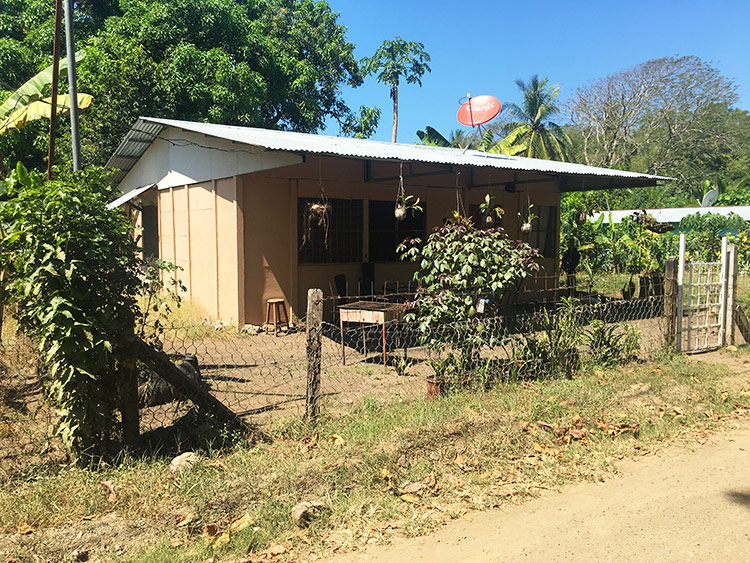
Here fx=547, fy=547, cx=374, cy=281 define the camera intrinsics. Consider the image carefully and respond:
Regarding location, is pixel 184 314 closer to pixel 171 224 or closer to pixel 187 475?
pixel 171 224

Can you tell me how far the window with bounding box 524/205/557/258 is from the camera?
15094 millimetres

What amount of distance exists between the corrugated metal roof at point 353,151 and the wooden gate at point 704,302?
3684 millimetres

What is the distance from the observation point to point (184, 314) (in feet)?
35.7

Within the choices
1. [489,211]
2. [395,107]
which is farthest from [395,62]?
[489,211]

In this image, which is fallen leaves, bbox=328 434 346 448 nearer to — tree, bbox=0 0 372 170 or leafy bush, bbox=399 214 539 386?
leafy bush, bbox=399 214 539 386

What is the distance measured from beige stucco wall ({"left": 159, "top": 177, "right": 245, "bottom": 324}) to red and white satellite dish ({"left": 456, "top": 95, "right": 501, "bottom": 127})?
5695 millimetres

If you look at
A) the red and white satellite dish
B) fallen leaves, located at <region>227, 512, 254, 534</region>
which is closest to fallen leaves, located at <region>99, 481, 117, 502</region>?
fallen leaves, located at <region>227, 512, 254, 534</region>

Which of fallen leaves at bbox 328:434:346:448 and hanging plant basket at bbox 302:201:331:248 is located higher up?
hanging plant basket at bbox 302:201:331:248

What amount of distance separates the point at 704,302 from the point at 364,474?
663 centimetres

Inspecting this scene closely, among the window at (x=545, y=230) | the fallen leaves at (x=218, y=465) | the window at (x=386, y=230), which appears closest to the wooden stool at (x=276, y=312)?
the window at (x=386, y=230)

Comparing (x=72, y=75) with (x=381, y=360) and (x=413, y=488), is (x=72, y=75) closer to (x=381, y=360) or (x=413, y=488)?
(x=381, y=360)

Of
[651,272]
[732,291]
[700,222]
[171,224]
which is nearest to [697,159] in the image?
[700,222]

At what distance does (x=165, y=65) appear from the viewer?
18.6 m

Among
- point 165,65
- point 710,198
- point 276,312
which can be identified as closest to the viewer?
point 276,312
